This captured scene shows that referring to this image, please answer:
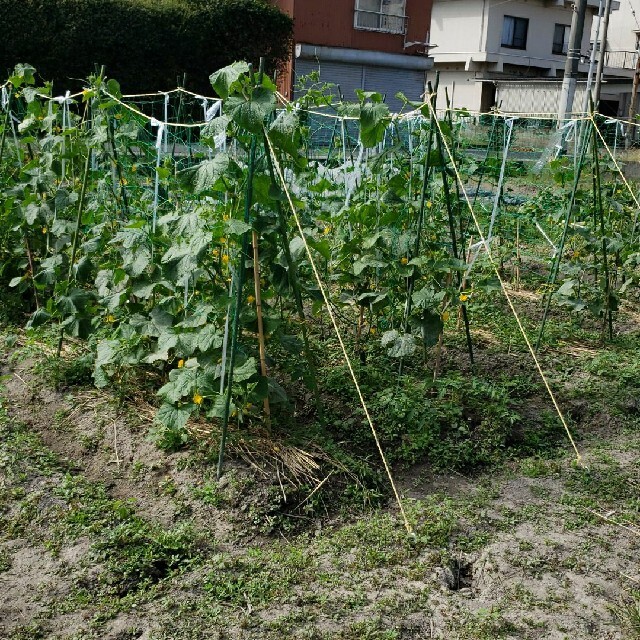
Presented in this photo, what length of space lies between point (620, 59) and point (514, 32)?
7.51m

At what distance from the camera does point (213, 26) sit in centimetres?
1838

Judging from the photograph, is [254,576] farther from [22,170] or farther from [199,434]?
[22,170]

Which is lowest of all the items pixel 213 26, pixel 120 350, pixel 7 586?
pixel 7 586

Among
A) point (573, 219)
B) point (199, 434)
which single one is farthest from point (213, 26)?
point (199, 434)

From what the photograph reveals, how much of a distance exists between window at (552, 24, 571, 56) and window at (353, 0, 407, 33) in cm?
1305

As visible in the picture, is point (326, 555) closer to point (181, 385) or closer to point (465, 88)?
point (181, 385)

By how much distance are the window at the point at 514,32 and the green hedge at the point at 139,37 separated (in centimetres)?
1621

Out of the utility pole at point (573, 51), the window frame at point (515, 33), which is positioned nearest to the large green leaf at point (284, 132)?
the utility pole at point (573, 51)

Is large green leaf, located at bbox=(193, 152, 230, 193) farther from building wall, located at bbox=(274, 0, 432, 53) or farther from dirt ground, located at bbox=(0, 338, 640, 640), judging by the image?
building wall, located at bbox=(274, 0, 432, 53)

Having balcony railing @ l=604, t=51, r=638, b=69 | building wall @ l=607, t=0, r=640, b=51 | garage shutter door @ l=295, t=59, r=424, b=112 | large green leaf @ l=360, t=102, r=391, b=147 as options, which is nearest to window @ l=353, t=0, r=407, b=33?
garage shutter door @ l=295, t=59, r=424, b=112

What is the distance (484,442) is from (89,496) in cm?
196

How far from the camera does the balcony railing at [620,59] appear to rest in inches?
1457

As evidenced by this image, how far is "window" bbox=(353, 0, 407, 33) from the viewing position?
2391 cm

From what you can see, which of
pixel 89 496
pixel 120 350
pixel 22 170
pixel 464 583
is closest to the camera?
pixel 464 583
